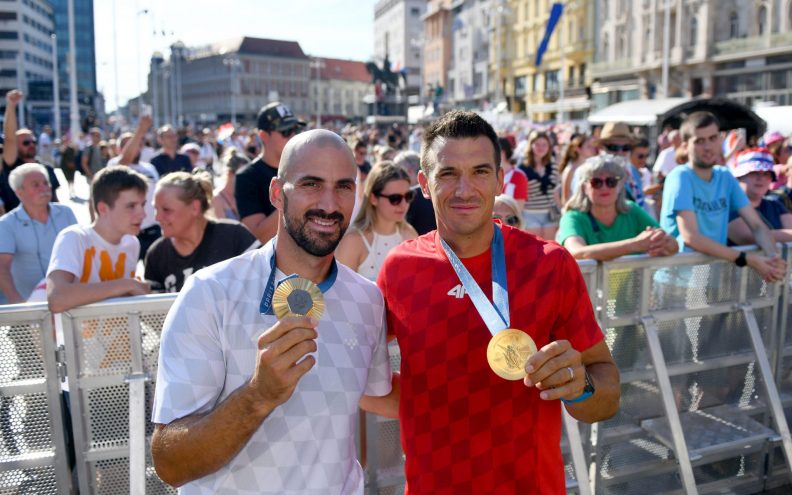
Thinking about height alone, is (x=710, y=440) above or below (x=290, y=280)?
below

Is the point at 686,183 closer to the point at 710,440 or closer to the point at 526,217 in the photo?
the point at 710,440

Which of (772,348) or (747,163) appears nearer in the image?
(772,348)

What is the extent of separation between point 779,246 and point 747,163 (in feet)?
3.70

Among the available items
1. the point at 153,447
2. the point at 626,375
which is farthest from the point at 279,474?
the point at 626,375

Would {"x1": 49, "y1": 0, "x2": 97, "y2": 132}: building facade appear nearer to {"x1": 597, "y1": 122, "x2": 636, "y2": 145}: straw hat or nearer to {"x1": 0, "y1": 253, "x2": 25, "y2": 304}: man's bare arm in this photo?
{"x1": 597, "y1": 122, "x2": 636, "y2": 145}: straw hat

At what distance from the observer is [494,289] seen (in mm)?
2184

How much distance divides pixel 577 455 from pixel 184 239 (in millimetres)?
2685

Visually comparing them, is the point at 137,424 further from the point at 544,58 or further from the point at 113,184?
the point at 544,58

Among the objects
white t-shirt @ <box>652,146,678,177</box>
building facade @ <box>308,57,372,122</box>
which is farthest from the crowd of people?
building facade @ <box>308,57,372,122</box>

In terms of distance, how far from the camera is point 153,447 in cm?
187

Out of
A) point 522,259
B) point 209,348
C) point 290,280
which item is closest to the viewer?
point 290,280

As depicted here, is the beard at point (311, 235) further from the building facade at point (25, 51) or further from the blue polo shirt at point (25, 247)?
the building facade at point (25, 51)

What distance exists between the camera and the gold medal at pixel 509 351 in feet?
6.40

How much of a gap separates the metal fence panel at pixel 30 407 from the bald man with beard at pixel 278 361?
1482 mm
